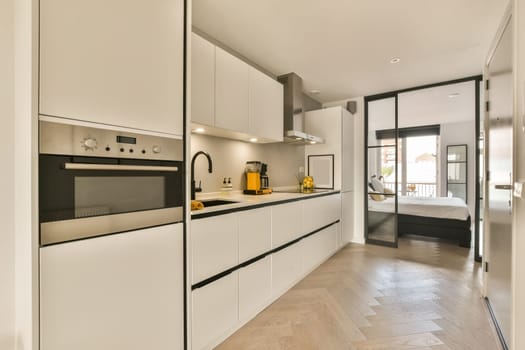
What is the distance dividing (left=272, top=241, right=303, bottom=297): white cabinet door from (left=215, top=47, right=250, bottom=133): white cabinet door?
49.9 inches

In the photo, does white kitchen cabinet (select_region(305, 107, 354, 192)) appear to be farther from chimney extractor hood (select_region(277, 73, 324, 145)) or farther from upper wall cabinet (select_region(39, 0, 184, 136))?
upper wall cabinet (select_region(39, 0, 184, 136))

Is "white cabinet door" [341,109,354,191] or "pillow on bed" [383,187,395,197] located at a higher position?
"white cabinet door" [341,109,354,191]

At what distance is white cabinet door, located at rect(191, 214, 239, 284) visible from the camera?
150 cm

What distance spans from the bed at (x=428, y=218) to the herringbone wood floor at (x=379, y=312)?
2.93 ft

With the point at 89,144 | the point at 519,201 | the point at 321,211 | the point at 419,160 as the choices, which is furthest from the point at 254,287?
the point at 419,160

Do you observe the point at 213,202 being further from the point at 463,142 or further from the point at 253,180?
the point at 463,142

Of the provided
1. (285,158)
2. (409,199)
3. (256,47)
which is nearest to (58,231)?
(256,47)

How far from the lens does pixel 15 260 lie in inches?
40.0

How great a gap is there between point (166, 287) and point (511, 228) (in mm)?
2077

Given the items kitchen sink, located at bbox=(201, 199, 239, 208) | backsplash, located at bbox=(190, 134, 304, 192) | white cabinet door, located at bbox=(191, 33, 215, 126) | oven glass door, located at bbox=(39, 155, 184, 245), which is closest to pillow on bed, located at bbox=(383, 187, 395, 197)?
backsplash, located at bbox=(190, 134, 304, 192)

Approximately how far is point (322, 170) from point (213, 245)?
2656 mm

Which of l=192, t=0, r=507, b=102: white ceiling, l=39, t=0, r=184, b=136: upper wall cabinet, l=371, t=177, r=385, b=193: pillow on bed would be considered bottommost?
l=371, t=177, r=385, b=193: pillow on bed

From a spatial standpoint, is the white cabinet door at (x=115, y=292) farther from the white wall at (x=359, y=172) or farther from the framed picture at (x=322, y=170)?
the white wall at (x=359, y=172)

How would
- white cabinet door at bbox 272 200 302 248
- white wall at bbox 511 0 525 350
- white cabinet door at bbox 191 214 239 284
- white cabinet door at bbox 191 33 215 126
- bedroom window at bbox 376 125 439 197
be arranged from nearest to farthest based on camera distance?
white wall at bbox 511 0 525 350, white cabinet door at bbox 191 214 239 284, white cabinet door at bbox 191 33 215 126, white cabinet door at bbox 272 200 302 248, bedroom window at bbox 376 125 439 197
